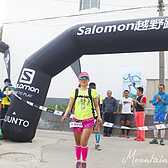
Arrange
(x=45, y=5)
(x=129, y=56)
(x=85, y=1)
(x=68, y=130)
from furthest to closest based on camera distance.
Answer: (x=45, y=5) < (x=85, y=1) < (x=129, y=56) < (x=68, y=130)

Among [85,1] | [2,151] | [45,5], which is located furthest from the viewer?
[45,5]

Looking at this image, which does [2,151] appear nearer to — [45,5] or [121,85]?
[121,85]

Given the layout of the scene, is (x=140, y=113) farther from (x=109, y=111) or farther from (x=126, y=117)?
(x=109, y=111)

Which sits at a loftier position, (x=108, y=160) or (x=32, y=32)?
(x=32, y=32)

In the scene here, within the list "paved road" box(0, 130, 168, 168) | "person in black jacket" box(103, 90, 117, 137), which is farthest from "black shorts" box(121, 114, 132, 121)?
"paved road" box(0, 130, 168, 168)

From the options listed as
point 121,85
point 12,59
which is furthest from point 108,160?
point 12,59

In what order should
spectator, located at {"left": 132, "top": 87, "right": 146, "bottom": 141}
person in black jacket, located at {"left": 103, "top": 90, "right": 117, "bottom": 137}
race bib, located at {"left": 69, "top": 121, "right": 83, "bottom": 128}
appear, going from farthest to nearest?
person in black jacket, located at {"left": 103, "top": 90, "right": 117, "bottom": 137}
spectator, located at {"left": 132, "top": 87, "right": 146, "bottom": 141}
race bib, located at {"left": 69, "top": 121, "right": 83, "bottom": 128}

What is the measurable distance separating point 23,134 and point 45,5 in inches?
574

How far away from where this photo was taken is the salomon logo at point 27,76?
235 inches

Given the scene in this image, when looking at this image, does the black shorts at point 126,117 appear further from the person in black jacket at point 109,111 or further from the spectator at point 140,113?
the spectator at point 140,113

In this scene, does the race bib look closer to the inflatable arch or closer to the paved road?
the paved road

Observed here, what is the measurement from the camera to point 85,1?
1681cm

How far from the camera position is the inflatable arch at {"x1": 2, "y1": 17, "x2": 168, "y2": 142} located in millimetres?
5090

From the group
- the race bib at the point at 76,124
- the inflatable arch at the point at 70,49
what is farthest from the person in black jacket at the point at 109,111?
the race bib at the point at 76,124
